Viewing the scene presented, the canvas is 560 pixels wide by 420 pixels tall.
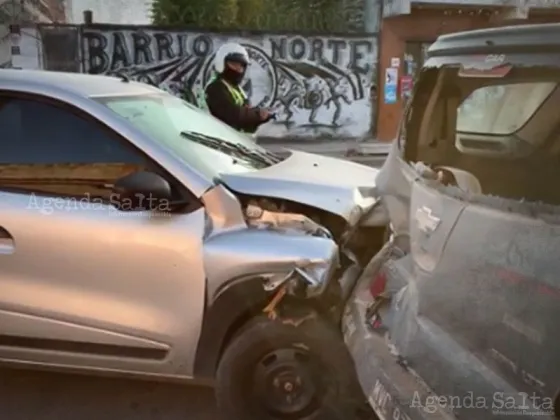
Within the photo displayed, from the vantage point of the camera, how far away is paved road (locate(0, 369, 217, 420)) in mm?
3639

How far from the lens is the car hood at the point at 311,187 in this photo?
11.1ft

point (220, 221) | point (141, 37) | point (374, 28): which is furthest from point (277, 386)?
point (374, 28)

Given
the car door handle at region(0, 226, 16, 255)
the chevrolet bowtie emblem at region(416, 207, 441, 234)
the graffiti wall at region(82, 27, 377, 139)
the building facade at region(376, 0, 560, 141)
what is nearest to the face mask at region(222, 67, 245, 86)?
the car door handle at region(0, 226, 16, 255)

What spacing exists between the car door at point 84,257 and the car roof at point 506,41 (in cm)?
134

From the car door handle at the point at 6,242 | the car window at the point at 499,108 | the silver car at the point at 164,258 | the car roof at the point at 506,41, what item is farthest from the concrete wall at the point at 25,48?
the car roof at the point at 506,41

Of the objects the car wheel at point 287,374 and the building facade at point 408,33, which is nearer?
the car wheel at point 287,374

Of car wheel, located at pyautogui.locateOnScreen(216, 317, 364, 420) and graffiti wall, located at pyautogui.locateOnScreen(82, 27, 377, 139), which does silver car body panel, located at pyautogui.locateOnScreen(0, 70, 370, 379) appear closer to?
car wheel, located at pyautogui.locateOnScreen(216, 317, 364, 420)

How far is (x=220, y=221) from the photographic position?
10.7 ft

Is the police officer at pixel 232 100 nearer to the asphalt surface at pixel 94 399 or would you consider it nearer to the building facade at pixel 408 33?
the asphalt surface at pixel 94 399

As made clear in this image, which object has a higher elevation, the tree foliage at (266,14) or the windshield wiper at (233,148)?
the tree foliage at (266,14)

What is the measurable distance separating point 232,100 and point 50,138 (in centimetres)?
276

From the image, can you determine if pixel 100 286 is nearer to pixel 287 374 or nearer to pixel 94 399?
pixel 94 399

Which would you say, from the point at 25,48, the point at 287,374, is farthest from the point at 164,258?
the point at 25,48

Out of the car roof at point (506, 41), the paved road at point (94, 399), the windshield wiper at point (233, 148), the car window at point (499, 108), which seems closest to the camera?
the car roof at point (506, 41)
